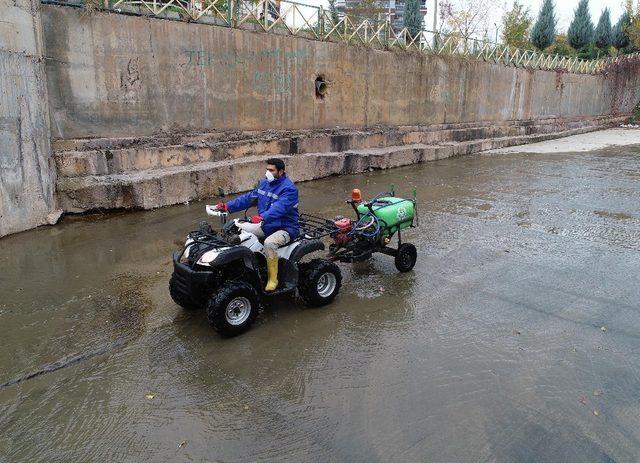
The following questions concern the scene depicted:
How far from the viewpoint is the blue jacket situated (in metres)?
5.24

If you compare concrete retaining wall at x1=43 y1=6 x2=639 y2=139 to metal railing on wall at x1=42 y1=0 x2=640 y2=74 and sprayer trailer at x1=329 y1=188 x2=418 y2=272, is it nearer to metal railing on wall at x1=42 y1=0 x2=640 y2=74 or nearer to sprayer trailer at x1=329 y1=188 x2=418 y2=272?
metal railing on wall at x1=42 y1=0 x2=640 y2=74

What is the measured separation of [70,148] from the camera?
964 centimetres

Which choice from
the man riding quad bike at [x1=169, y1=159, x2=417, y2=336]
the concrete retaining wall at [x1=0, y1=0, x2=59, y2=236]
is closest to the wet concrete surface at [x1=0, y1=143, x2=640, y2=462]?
the man riding quad bike at [x1=169, y1=159, x2=417, y2=336]

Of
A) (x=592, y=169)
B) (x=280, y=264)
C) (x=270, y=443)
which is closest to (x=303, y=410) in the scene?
(x=270, y=443)

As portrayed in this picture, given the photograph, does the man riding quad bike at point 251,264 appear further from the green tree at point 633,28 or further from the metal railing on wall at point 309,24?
the green tree at point 633,28

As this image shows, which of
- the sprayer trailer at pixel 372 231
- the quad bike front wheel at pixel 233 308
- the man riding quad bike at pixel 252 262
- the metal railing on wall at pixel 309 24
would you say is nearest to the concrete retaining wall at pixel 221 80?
the metal railing on wall at pixel 309 24

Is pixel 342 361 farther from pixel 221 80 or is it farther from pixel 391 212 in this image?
pixel 221 80

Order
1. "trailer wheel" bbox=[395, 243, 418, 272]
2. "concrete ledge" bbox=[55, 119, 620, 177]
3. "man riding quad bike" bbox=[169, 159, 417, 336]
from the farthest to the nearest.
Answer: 1. "concrete ledge" bbox=[55, 119, 620, 177]
2. "trailer wheel" bbox=[395, 243, 418, 272]
3. "man riding quad bike" bbox=[169, 159, 417, 336]

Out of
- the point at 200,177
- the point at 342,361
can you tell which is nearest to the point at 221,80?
the point at 200,177

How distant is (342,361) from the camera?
460cm

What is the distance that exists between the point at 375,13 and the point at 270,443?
30895 millimetres

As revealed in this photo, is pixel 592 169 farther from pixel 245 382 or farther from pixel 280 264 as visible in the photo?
pixel 245 382

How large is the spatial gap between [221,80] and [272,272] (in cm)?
828

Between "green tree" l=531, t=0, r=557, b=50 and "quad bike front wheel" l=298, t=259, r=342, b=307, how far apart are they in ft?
140
